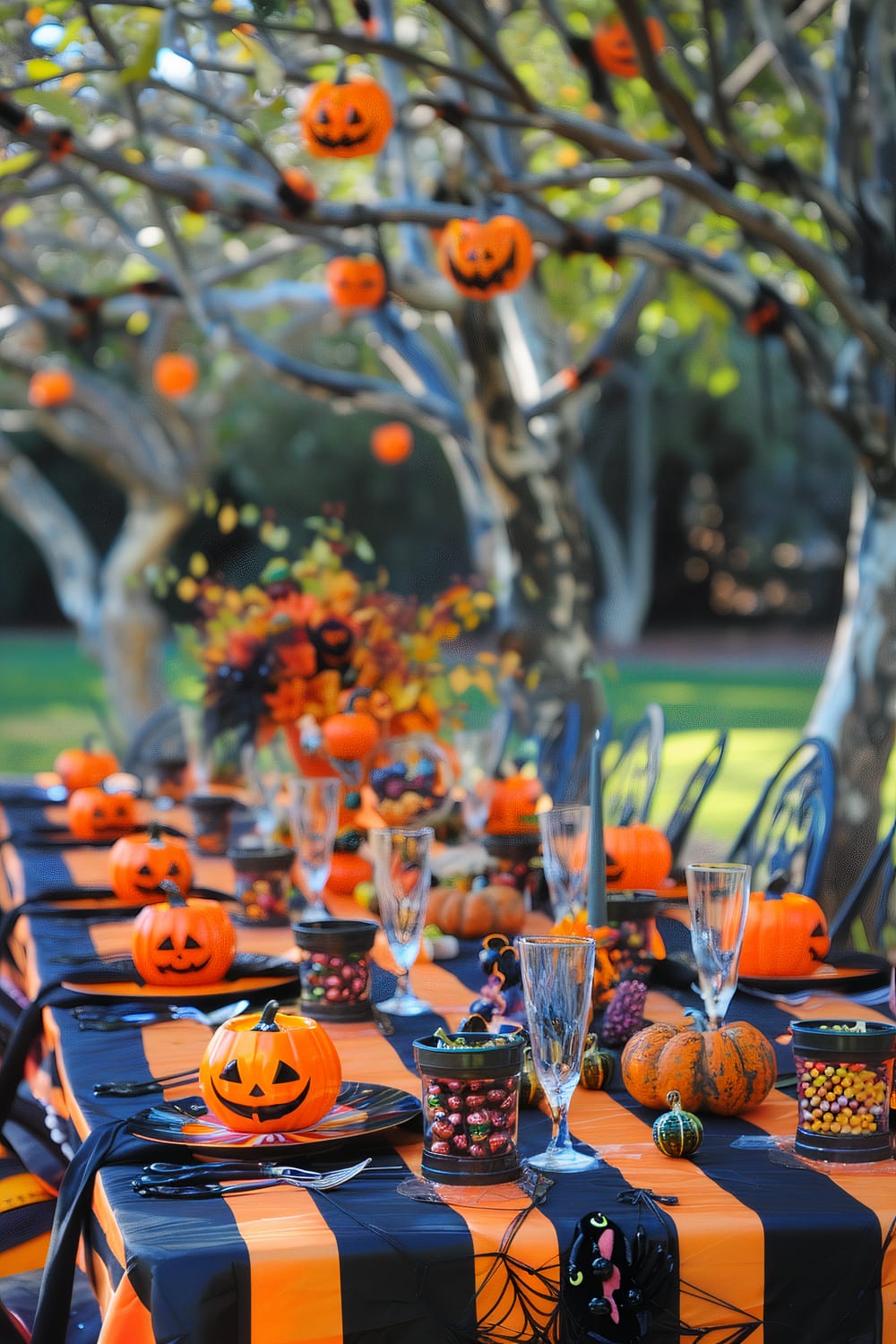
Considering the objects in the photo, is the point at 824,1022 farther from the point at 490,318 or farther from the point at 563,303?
the point at 563,303

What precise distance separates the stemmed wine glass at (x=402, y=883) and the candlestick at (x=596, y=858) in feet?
0.77

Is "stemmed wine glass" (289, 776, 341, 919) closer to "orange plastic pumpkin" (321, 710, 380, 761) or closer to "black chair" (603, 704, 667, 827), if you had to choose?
"orange plastic pumpkin" (321, 710, 380, 761)

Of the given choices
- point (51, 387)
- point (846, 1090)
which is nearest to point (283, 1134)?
point (846, 1090)

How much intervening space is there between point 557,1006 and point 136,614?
8803 mm

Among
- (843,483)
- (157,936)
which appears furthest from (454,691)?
(843,483)

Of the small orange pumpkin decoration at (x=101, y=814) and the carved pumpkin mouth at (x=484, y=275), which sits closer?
the small orange pumpkin decoration at (x=101, y=814)

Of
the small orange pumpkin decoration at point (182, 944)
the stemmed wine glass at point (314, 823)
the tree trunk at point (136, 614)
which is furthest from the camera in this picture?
the tree trunk at point (136, 614)

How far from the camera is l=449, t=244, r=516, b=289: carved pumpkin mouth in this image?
458 cm

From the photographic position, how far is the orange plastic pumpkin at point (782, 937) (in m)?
2.46

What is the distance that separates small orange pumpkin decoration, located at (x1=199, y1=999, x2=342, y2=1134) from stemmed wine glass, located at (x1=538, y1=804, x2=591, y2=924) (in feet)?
2.72

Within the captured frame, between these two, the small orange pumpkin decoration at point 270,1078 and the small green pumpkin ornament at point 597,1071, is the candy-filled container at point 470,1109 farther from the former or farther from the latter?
the small green pumpkin ornament at point 597,1071

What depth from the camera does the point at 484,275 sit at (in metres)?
4.62

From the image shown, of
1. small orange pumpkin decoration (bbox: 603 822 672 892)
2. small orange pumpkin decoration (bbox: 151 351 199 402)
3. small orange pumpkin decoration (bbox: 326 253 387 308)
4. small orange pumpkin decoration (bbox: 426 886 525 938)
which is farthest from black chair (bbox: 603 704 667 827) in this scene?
small orange pumpkin decoration (bbox: 151 351 199 402)

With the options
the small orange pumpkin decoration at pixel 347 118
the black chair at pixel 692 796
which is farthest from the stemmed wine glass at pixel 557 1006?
the small orange pumpkin decoration at pixel 347 118
